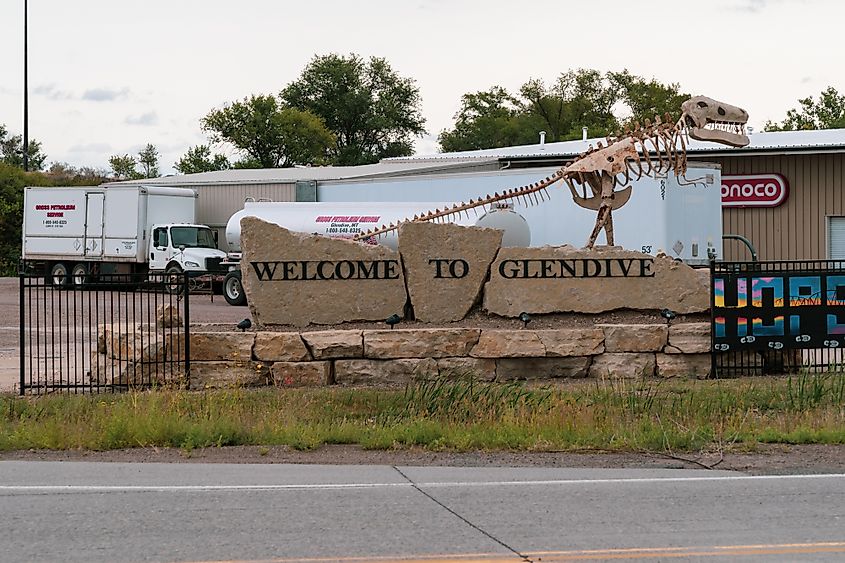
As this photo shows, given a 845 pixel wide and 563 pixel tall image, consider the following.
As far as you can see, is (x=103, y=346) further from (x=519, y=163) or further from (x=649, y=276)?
(x=519, y=163)

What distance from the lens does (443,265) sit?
16.8m

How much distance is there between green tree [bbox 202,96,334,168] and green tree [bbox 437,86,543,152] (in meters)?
15.7

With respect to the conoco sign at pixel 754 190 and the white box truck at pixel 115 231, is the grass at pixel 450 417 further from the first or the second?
the conoco sign at pixel 754 190

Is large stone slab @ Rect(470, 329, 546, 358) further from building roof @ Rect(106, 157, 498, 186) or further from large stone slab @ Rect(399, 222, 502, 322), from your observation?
building roof @ Rect(106, 157, 498, 186)

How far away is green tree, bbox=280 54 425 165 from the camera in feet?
272

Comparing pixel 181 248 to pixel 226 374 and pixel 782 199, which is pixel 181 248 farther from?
pixel 226 374

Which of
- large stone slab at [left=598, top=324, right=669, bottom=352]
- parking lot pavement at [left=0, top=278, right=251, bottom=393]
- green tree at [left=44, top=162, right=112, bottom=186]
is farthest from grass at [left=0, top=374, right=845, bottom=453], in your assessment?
green tree at [left=44, top=162, right=112, bottom=186]

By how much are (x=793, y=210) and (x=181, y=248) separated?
1890 cm

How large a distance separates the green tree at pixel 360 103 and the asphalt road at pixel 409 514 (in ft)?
238

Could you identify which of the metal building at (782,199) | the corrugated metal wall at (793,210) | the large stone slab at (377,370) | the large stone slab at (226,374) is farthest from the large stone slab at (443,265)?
the corrugated metal wall at (793,210)

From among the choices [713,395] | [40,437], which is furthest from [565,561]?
[713,395]

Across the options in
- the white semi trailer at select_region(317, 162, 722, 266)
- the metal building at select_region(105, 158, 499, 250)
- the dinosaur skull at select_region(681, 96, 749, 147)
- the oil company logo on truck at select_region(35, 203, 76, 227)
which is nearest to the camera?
the dinosaur skull at select_region(681, 96, 749, 147)

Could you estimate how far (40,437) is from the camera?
1145cm

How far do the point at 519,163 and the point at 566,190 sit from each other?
36.5ft
